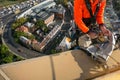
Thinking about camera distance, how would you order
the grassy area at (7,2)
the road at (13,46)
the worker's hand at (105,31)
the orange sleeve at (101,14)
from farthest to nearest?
the grassy area at (7,2), the road at (13,46), the orange sleeve at (101,14), the worker's hand at (105,31)

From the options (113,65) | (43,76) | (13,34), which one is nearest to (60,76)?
(43,76)

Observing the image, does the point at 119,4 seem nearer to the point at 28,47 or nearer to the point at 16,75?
the point at 28,47

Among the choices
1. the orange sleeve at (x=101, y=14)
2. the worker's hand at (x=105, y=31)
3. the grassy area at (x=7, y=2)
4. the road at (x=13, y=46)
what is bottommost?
the road at (x=13, y=46)

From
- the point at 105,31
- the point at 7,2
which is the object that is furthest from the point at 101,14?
the point at 7,2

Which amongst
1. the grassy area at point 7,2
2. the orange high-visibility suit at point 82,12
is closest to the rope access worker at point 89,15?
the orange high-visibility suit at point 82,12

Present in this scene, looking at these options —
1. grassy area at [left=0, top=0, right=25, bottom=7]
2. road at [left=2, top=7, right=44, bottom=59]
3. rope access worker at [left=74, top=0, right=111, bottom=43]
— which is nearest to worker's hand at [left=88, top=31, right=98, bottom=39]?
rope access worker at [left=74, top=0, right=111, bottom=43]

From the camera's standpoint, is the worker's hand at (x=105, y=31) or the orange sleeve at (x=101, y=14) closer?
the worker's hand at (x=105, y=31)

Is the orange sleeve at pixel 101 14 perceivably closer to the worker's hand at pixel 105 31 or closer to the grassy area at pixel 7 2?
the worker's hand at pixel 105 31

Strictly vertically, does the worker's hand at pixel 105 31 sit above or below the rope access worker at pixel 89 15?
below

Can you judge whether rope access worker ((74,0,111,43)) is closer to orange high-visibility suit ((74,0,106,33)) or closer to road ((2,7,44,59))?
orange high-visibility suit ((74,0,106,33))
